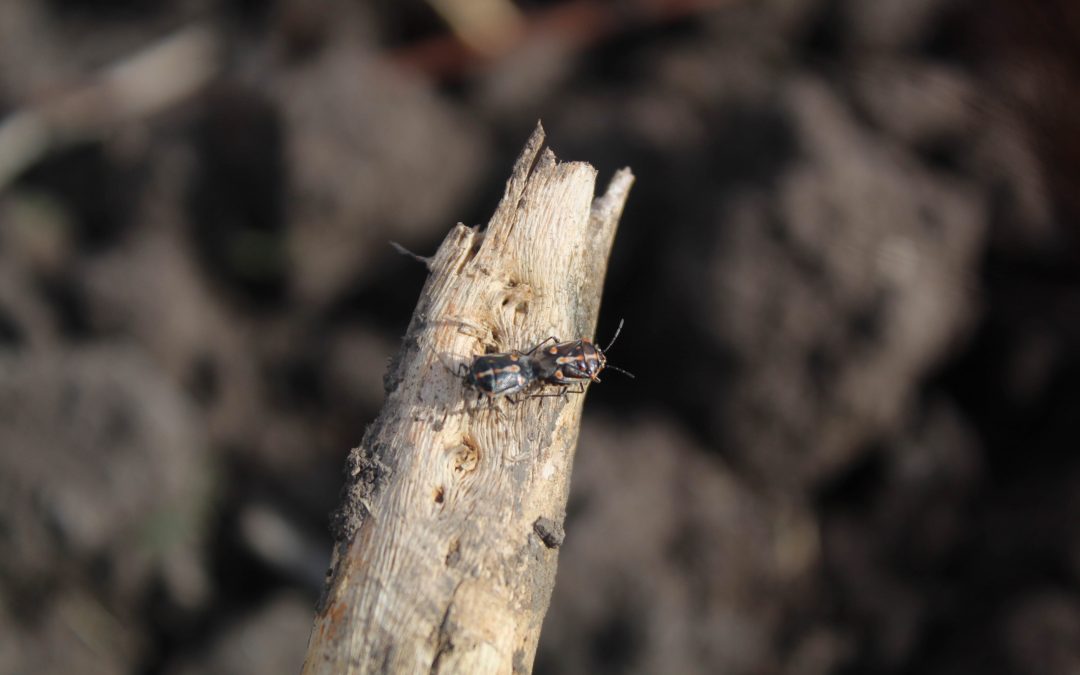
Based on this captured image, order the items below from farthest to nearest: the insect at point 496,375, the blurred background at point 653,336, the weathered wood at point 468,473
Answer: the blurred background at point 653,336
the insect at point 496,375
the weathered wood at point 468,473

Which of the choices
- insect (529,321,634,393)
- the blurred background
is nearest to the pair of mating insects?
insect (529,321,634,393)

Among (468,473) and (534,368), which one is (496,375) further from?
(468,473)

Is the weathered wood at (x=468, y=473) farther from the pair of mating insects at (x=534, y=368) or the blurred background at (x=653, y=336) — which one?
the blurred background at (x=653, y=336)

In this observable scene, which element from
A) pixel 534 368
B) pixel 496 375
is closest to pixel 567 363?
pixel 534 368

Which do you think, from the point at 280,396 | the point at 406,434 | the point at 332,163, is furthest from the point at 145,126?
the point at 406,434

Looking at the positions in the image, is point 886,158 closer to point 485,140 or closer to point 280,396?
point 485,140

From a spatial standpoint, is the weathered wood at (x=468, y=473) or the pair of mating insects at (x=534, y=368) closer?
the weathered wood at (x=468, y=473)

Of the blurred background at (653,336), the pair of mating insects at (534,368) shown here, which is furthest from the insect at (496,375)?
the blurred background at (653,336)
